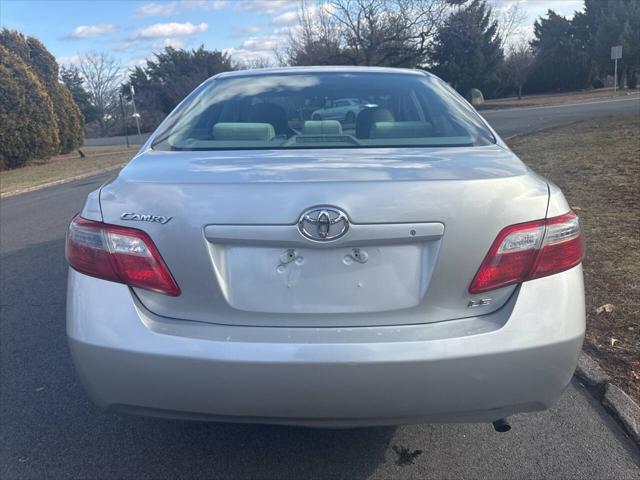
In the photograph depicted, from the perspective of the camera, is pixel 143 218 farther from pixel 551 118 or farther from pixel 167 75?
pixel 167 75

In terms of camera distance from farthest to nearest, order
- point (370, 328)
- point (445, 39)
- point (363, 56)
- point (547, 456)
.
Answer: point (445, 39) → point (363, 56) → point (547, 456) → point (370, 328)

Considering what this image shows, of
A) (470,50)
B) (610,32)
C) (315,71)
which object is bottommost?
(315,71)

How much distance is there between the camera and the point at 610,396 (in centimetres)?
304

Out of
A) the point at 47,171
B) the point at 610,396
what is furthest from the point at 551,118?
the point at 610,396

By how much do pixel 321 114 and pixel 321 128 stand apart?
0.38m

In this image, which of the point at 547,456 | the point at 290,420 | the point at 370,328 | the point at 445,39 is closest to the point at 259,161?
the point at 370,328

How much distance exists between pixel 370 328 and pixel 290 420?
437mm

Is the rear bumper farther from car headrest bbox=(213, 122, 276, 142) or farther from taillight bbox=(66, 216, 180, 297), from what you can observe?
car headrest bbox=(213, 122, 276, 142)

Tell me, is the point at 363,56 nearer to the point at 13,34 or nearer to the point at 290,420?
the point at 13,34

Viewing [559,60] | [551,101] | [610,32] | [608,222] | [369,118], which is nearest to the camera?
[369,118]

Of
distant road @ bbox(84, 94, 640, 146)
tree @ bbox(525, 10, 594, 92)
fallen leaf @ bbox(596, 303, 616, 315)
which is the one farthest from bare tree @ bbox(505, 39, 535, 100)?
fallen leaf @ bbox(596, 303, 616, 315)

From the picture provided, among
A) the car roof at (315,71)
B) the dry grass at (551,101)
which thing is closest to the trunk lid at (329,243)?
the car roof at (315,71)

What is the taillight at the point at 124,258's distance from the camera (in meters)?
2.12

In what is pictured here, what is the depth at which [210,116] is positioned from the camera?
10.5 feet
